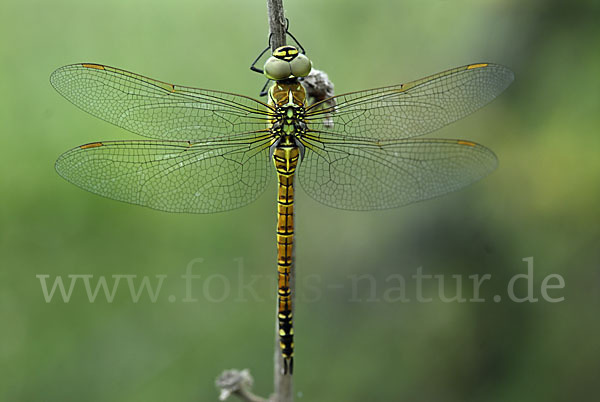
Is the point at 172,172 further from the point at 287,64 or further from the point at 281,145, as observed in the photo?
the point at 287,64

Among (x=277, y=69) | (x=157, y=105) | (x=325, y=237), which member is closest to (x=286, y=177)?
(x=277, y=69)

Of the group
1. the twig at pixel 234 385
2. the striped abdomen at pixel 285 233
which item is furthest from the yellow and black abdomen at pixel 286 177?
the twig at pixel 234 385

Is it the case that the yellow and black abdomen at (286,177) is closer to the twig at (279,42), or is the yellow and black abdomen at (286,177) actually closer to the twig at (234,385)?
the twig at (279,42)

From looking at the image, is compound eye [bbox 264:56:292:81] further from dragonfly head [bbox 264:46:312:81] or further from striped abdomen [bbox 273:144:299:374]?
striped abdomen [bbox 273:144:299:374]

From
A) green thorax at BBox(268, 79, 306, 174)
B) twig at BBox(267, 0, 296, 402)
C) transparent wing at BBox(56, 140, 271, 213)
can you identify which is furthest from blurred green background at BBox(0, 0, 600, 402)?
twig at BBox(267, 0, 296, 402)

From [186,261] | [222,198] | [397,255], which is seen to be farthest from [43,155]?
[397,255]

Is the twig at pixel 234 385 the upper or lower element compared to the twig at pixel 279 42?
lower

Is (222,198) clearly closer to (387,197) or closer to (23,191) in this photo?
(387,197)
